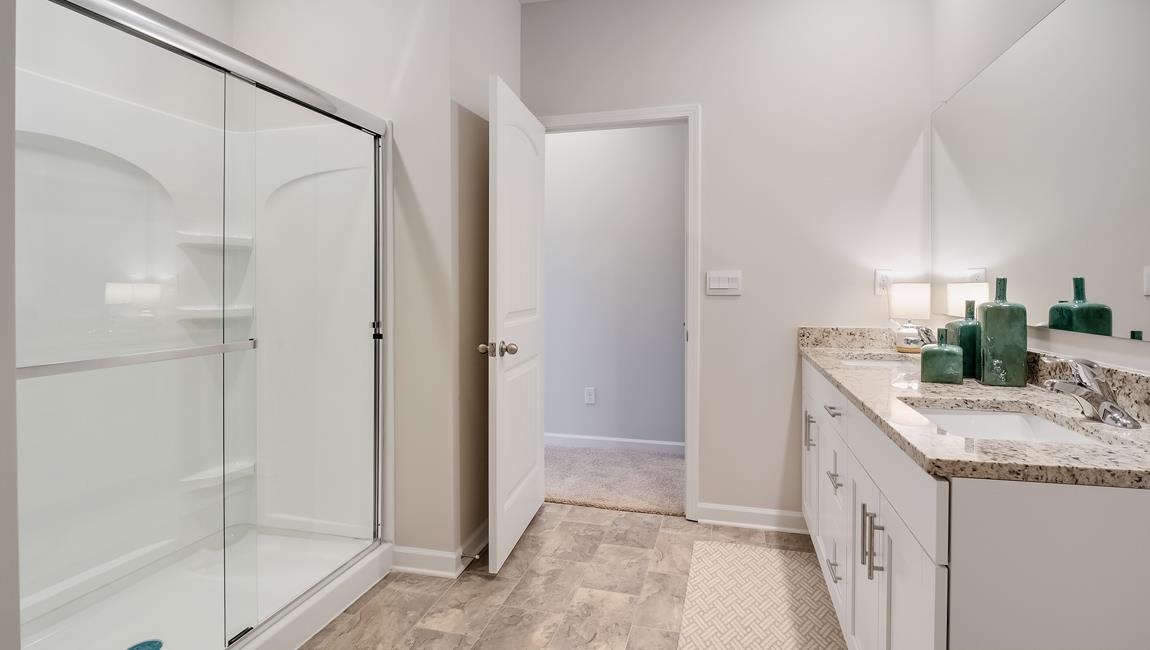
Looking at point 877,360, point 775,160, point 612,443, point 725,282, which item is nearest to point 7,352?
point 725,282

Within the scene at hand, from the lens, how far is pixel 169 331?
156cm

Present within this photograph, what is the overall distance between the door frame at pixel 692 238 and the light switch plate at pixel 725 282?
0.05 m

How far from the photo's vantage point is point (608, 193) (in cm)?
415

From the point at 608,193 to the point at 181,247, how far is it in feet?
9.76

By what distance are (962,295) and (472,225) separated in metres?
1.93

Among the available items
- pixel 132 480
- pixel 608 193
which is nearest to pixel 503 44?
pixel 608 193

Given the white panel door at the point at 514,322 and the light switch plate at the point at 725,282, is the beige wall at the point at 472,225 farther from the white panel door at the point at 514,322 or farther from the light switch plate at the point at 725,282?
the light switch plate at the point at 725,282

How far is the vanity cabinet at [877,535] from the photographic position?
3.14 ft

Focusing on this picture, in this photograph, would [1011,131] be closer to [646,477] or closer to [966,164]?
[966,164]

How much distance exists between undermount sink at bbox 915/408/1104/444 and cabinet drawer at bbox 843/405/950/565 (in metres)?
0.18

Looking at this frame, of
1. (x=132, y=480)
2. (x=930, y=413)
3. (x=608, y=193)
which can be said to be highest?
(x=608, y=193)

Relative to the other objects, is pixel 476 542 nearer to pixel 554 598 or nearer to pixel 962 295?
pixel 554 598

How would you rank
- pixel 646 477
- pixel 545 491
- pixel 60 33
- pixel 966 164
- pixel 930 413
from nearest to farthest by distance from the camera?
pixel 60 33 → pixel 930 413 → pixel 966 164 → pixel 545 491 → pixel 646 477

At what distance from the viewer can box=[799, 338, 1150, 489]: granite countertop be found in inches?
34.8
